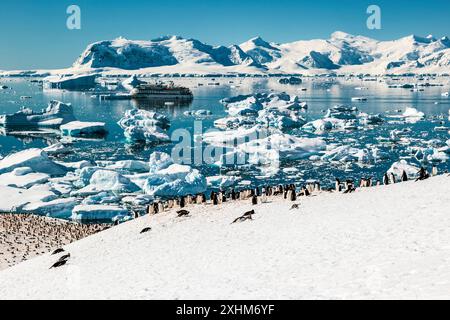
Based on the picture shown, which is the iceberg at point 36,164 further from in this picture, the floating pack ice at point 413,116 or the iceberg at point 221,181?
the floating pack ice at point 413,116

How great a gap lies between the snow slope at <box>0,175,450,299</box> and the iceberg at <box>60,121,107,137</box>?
43.9m

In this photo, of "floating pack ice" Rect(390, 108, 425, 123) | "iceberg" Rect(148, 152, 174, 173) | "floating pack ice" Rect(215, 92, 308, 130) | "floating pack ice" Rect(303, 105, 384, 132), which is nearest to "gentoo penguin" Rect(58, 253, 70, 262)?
"iceberg" Rect(148, 152, 174, 173)

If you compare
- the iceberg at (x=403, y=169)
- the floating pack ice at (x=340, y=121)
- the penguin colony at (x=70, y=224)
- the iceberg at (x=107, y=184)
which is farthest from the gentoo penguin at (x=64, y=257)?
the floating pack ice at (x=340, y=121)

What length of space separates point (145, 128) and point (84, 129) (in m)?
8.42

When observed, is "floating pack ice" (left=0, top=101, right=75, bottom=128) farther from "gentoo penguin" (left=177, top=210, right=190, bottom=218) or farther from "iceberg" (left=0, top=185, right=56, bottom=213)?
"gentoo penguin" (left=177, top=210, right=190, bottom=218)

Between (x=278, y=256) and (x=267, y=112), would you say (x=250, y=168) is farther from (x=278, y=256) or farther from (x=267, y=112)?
(x=267, y=112)

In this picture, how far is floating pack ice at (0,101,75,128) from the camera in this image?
230 ft

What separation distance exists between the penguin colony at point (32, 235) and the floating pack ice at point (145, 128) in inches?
1154

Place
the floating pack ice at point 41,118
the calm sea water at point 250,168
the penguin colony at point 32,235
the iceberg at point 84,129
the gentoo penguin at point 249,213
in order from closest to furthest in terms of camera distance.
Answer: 1. the gentoo penguin at point 249,213
2. the penguin colony at point 32,235
3. the calm sea water at point 250,168
4. the iceberg at point 84,129
5. the floating pack ice at point 41,118

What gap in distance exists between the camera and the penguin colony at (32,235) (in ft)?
74.8

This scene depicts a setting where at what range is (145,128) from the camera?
60.0 metres

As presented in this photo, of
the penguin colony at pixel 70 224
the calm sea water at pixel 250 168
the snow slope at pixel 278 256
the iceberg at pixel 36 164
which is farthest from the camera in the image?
the iceberg at pixel 36 164
